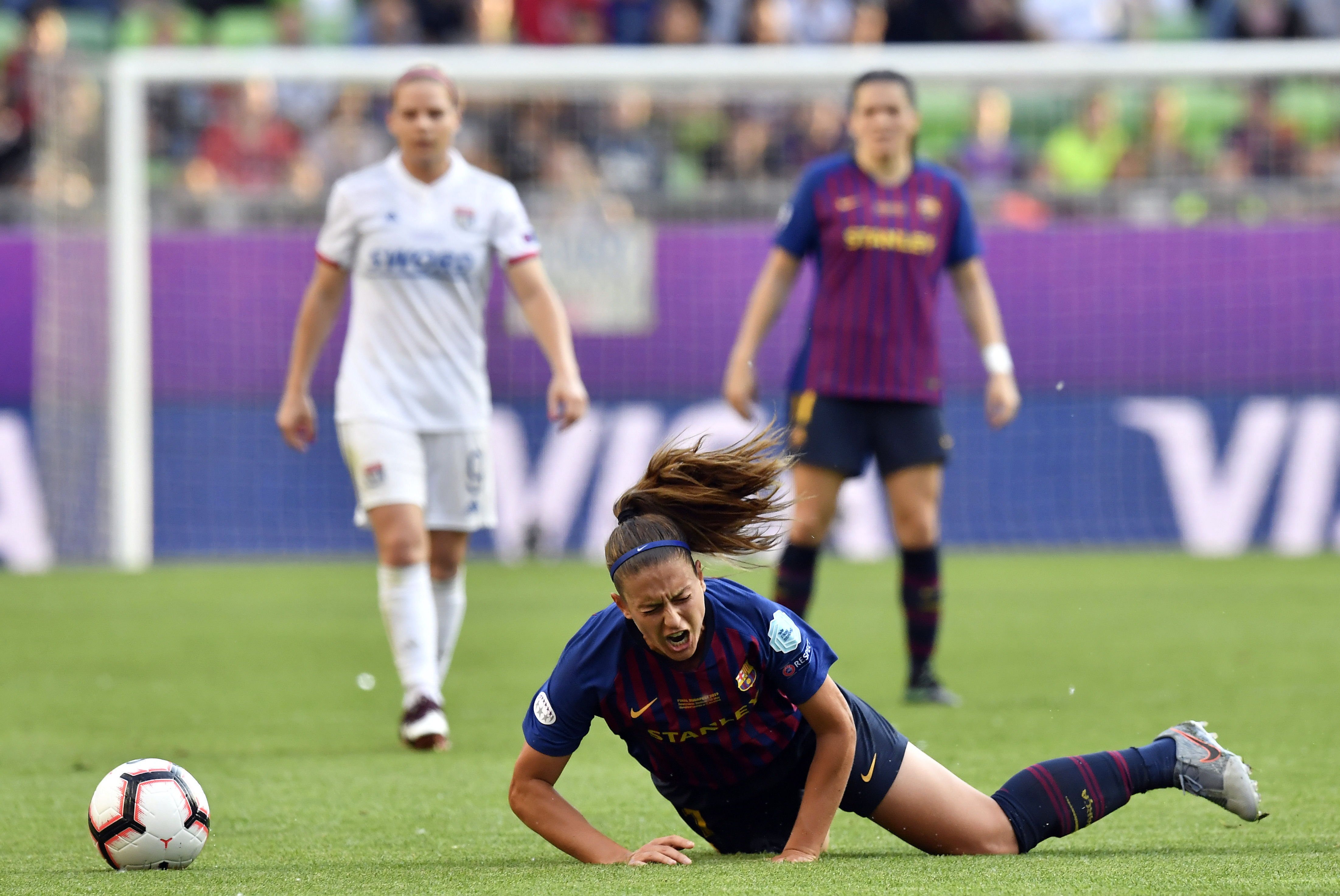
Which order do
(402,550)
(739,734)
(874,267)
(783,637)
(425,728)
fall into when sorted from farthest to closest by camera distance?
(874,267), (402,550), (425,728), (739,734), (783,637)

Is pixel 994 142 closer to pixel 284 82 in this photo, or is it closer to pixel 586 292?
pixel 586 292

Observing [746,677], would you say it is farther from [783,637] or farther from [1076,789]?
[1076,789]

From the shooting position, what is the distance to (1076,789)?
4031mm

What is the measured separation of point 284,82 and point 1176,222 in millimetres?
6011

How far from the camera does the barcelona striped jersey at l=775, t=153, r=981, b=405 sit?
6.53 meters

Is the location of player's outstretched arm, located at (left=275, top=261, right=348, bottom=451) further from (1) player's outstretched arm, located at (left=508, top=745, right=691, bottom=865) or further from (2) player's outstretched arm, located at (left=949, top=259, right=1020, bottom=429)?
(1) player's outstretched arm, located at (left=508, top=745, right=691, bottom=865)

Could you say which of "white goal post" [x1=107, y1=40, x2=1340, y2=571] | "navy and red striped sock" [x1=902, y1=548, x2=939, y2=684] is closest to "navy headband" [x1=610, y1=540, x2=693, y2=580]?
"navy and red striped sock" [x1=902, y1=548, x2=939, y2=684]

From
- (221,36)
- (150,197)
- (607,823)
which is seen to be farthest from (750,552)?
(221,36)

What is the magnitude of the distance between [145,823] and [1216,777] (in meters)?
2.32

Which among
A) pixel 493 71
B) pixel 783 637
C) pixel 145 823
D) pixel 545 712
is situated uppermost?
pixel 493 71

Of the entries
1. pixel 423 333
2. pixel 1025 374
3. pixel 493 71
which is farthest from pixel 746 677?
pixel 1025 374

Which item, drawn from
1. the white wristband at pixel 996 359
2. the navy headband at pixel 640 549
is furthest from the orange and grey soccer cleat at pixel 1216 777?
the white wristband at pixel 996 359

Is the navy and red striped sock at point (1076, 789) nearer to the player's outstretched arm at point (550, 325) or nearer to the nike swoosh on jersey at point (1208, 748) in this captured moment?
the nike swoosh on jersey at point (1208, 748)

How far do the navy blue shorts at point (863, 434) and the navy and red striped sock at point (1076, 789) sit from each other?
246cm
